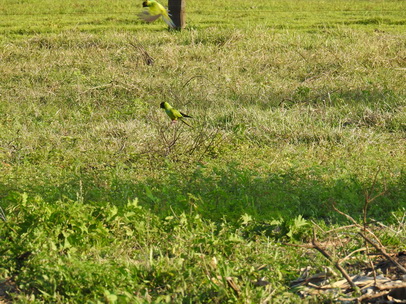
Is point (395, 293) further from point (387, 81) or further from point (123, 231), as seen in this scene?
point (387, 81)

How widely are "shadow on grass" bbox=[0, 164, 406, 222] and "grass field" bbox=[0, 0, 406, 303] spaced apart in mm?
18

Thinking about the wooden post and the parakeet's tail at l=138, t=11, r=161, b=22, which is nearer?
the parakeet's tail at l=138, t=11, r=161, b=22

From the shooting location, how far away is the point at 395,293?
2.88 metres

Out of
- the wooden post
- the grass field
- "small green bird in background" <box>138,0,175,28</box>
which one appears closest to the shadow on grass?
the grass field

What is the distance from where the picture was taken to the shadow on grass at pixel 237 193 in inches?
169

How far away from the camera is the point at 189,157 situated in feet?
18.3

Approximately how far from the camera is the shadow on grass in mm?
4297

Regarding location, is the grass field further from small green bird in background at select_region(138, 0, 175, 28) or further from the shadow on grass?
small green bird in background at select_region(138, 0, 175, 28)

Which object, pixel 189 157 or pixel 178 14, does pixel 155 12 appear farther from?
pixel 178 14

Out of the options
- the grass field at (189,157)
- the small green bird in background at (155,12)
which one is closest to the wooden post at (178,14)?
the grass field at (189,157)

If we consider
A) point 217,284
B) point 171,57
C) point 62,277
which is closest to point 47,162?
point 62,277

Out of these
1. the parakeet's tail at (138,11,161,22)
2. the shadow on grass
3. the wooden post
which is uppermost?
the parakeet's tail at (138,11,161,22)

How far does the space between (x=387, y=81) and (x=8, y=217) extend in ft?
20.5

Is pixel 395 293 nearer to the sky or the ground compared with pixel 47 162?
nearer to the sky
